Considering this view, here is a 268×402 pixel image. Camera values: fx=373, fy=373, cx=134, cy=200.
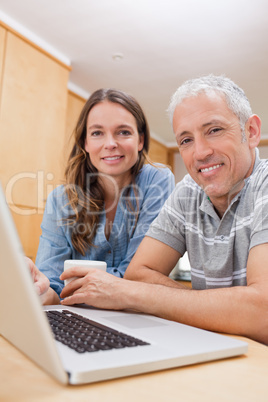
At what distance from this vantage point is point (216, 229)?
1085mm

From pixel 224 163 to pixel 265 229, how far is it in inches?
11.3

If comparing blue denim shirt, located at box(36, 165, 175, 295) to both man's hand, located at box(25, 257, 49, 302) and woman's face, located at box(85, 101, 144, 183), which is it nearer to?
woman's face, located at box(85, 101, 144, 183)

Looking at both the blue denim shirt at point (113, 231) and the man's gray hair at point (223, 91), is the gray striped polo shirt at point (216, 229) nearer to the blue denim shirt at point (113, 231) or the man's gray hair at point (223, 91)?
the man's gray hair at point (223, 91)

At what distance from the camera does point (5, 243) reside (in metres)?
0.32

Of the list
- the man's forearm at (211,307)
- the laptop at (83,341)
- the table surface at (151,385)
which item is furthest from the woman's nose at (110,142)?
the table surface at (151,385)

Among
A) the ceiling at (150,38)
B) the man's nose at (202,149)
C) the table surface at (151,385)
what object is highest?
the ceiling at (150,38)

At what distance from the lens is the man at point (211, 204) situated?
0.98 m

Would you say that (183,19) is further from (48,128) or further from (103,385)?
(103,385)

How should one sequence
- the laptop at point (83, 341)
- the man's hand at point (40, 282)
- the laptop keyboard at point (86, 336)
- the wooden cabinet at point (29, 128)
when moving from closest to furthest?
the laptop at point (83, 341)
the laptop keyboard at point (86, 336)
the man's hand at point (40, 282)
the wooden cabinet at point (29, 128)

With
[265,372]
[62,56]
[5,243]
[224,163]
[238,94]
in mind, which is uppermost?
[62,56]

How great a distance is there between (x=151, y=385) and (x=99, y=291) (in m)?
0.42

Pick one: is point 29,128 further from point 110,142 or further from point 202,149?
point 202,149

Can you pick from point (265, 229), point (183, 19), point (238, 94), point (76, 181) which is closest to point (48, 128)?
point (183, 19)

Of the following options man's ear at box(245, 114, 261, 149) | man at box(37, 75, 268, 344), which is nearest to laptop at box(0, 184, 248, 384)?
man at box(37, 75, 268, 344)
